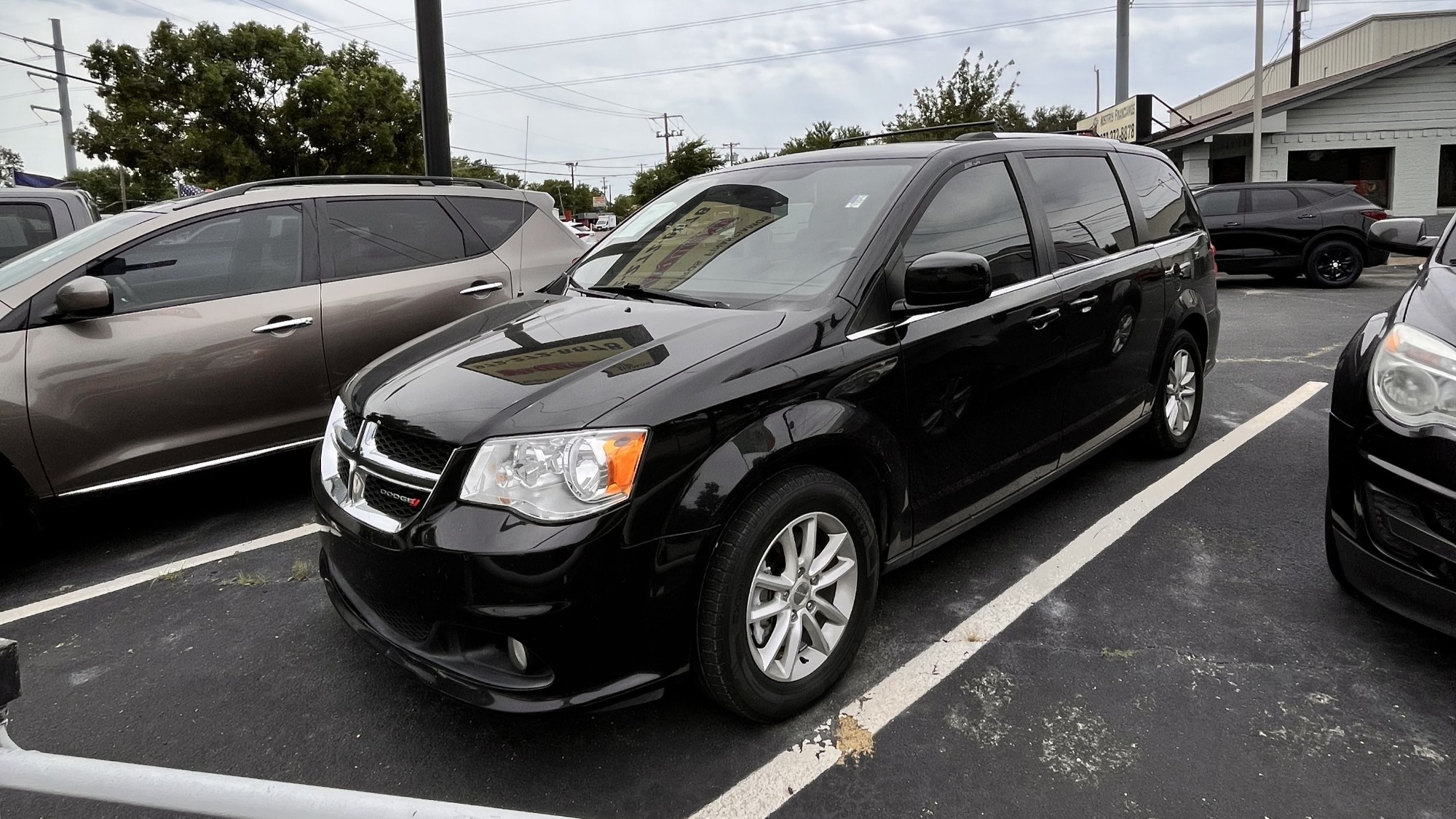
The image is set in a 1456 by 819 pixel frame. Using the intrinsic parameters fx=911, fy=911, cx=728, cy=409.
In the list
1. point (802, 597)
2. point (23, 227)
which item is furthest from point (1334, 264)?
point (23, 227)

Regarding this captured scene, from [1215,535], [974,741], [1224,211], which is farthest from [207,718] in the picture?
[1224,211]

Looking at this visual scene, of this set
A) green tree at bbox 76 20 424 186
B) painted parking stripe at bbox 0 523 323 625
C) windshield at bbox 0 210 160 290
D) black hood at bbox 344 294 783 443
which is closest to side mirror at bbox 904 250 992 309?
black hood at bbox 344 294 783 443

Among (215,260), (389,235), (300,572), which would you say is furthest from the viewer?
(389,235)

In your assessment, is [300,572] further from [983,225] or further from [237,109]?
[237,109]

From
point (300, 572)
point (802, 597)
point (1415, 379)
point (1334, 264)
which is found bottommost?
point (300, 572)

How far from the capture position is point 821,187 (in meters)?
3.45

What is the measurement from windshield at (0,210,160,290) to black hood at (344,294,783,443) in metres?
2.10

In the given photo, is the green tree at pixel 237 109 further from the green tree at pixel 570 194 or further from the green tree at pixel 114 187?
the green tree at pixel 570 194

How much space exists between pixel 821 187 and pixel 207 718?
8.89 ft

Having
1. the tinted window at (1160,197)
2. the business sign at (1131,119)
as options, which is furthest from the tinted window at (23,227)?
the business sign at (1131,119)

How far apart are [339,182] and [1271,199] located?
13.4 m

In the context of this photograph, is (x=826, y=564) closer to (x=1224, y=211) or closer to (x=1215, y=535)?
(x=1215, y=535)

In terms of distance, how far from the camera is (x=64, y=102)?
101 ft

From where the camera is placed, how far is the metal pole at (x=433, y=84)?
25.4 feet
